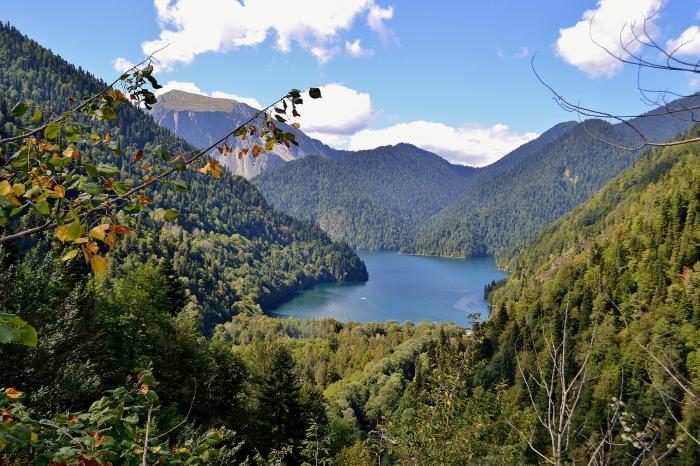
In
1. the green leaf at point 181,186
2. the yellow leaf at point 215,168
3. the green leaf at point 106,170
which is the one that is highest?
the yellow leaf at point 215,168

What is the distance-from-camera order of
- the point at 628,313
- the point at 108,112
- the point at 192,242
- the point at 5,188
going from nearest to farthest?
the point at 5,188 → the point at 108,112 → the point at 628,313 → the point at 192,242

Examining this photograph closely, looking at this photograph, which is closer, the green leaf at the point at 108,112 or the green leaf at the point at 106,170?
the green leaf at the point at 106,170

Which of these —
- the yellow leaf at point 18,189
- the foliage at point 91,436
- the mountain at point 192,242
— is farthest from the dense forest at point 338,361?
the mountain at point 192,242

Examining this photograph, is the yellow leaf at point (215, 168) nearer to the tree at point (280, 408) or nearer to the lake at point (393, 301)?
the tree at point (280, 408)

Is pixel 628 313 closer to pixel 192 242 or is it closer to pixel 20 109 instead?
pixel 20 109

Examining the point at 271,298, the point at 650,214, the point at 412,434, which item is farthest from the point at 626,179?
the point at 412,434

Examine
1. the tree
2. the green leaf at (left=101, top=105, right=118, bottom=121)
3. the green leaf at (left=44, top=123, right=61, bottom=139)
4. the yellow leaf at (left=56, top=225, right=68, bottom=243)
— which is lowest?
the tree

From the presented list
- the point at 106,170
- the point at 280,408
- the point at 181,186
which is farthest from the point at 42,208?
the point at 280,408

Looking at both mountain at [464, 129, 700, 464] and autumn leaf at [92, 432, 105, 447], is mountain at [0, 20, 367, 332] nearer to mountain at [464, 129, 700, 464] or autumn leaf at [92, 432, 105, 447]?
mountain at [464, 129, 700, 464]

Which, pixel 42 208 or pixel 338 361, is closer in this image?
pixel 42 208

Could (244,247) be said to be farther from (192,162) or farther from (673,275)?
(192,162)

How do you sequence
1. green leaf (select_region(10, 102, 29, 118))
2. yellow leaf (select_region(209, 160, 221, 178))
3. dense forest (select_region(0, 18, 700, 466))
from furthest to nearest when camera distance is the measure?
1. dense forest (select_region(0, 18, 700, 466))
2. yellow leaf (select_region(209, 160, 221, 178))
3. green leaf (select_region(10, 102, 29, 118))

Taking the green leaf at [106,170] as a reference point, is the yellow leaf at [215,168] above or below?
above

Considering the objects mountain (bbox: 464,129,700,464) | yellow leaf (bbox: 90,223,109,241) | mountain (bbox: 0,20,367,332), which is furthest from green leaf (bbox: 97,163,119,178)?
mountain (bbox: 0,20,367,332)
